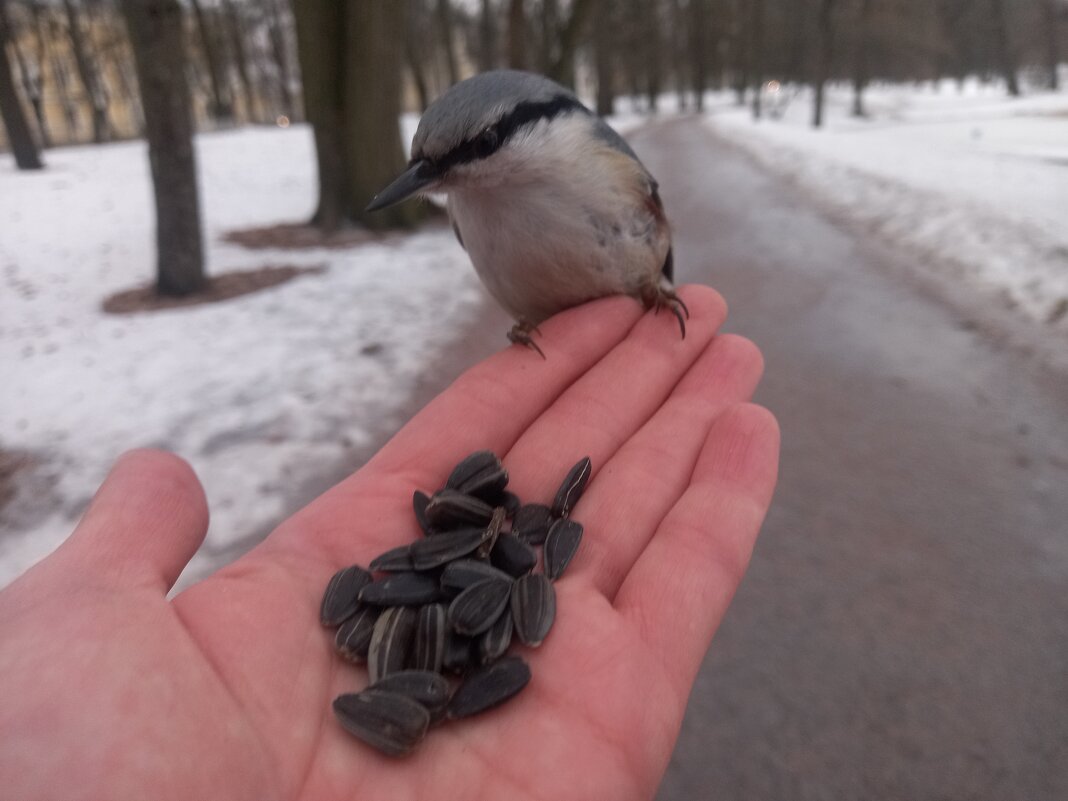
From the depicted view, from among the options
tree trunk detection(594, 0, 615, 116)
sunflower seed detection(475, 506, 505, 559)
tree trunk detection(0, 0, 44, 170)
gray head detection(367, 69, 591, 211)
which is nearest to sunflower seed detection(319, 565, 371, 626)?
sunflower seed detection(475, 506, 505, 559)

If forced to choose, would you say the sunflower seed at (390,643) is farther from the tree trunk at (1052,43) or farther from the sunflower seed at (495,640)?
the tree trunk at (1052,43)

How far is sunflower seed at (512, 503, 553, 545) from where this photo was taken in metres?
1.50

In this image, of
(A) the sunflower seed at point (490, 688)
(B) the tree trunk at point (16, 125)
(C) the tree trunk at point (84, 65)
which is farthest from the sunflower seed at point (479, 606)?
(C) the tree trunk at point (84, 65)

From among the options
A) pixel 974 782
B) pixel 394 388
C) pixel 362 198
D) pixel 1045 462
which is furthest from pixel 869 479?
pixel 362 198

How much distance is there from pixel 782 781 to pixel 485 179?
5.16 feet

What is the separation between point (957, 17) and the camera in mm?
21359

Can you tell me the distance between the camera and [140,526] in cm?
122

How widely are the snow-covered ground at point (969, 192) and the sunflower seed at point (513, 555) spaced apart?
3.41 meters

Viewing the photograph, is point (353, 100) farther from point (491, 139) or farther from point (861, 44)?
point (861, 44)

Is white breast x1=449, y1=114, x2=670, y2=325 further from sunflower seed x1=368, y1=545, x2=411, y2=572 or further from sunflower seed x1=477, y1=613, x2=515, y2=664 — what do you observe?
sunflower seed x1=477, y1=613, x2=515, y2=664

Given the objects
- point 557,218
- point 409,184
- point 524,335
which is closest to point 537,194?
point 557,218

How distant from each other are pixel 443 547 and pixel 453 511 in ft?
0.28

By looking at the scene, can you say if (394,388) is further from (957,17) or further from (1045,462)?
(957,17)

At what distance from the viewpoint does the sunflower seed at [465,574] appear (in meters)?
1.37
